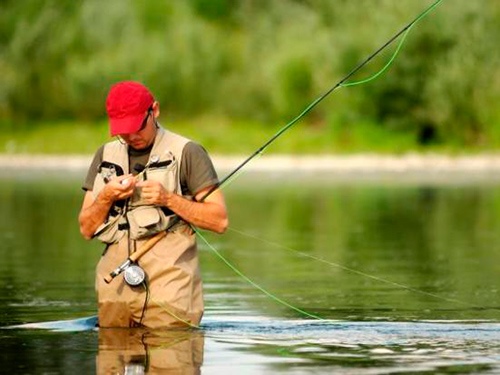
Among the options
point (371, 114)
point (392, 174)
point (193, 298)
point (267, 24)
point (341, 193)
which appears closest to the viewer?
point (193, 298)

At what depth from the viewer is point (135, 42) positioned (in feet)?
164

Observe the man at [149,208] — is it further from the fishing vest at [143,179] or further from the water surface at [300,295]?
the water surface at [300,295]

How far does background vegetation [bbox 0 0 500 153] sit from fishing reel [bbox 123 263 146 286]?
34.8m

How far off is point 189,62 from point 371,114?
6296 millimetres

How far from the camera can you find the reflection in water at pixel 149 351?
8.73 metres

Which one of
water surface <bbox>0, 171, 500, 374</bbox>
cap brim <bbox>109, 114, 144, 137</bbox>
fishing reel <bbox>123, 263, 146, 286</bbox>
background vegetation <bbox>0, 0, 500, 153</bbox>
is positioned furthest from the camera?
background vegetation <bbox>0, 0, 500, 153</bbox>

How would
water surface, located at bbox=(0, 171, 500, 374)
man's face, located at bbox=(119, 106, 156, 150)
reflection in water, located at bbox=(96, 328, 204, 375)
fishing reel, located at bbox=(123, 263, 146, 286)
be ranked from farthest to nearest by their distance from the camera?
fishing reel, located at bbox=(123, 263, 146, 286)
man's face, located at bbox=(119, 106, 156, 150)
water surface, located at bbox=(0, 171, 500, 374)
reflection in water, located at bbox=(96, 328, 204, 375)

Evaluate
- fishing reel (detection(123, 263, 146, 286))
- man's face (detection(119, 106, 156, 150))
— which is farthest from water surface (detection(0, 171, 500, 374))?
man's face (detection(119, 106, 156, 150))

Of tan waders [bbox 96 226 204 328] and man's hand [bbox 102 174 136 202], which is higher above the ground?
man's hand [bbox 102 174 136 202]

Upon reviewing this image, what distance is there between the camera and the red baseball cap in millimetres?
9227

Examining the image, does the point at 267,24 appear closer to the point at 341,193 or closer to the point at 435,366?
the point at 341,193

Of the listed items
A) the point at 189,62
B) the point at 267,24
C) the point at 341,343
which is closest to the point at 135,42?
the point at 189,62

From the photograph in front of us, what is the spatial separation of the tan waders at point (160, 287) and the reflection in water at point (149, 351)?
3.5 inches

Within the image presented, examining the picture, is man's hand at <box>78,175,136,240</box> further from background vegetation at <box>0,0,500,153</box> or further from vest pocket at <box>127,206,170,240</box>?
background vegetation at <box>0,0,500,153</box>
